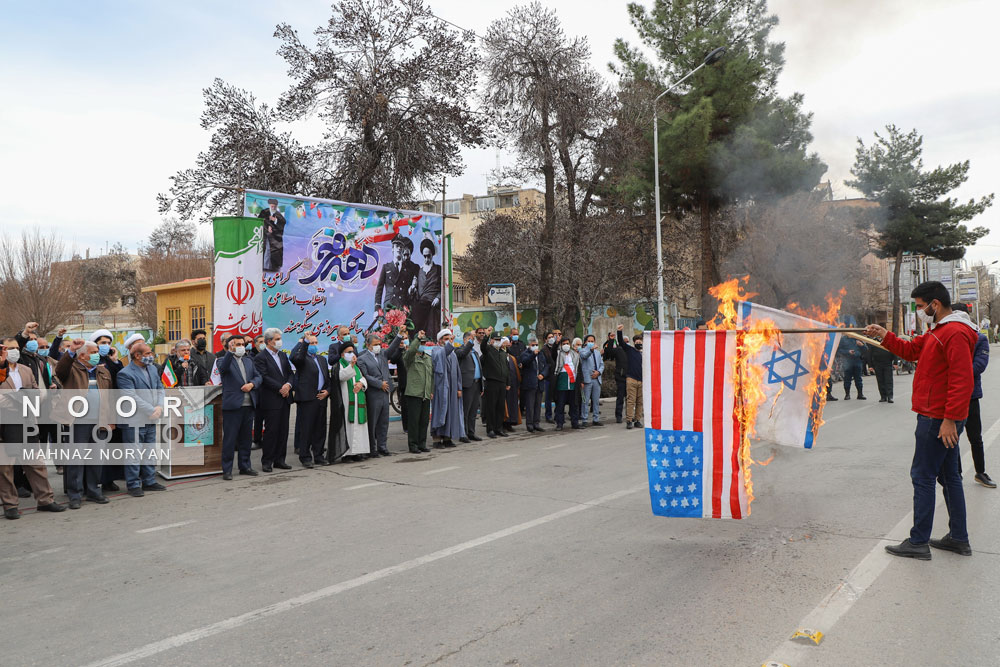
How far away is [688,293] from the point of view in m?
36.5

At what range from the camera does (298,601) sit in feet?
15.3

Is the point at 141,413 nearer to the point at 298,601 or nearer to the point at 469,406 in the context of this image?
the point at 298,601

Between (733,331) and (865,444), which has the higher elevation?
(733,331)

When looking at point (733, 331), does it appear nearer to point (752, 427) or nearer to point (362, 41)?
point (752, 427)

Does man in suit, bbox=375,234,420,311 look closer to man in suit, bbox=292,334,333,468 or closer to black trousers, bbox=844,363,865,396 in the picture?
man in suit, bbox=292,334,333,468

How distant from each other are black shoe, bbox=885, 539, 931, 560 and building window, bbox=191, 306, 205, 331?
2242cm

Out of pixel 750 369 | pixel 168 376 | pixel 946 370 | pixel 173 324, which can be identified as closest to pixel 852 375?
pixel 750 369

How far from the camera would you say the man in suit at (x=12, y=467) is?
7.39 m

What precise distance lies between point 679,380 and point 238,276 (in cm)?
930

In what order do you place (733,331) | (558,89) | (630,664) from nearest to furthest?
(630,664) < (733,331) < (558,89)

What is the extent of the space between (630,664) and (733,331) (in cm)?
293

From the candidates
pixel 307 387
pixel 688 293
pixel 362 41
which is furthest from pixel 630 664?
pixel 688 293

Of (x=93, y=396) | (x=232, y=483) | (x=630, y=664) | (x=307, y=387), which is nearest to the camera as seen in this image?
(x=630, y=664)

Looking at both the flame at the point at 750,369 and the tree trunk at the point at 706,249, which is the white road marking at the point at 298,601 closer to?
the flame at the point at 750,369
